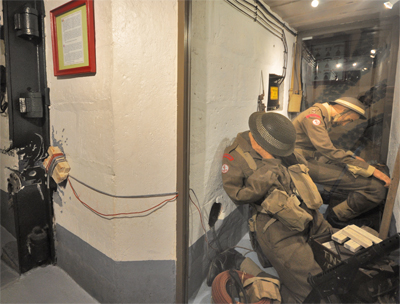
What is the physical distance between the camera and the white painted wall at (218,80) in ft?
5.48

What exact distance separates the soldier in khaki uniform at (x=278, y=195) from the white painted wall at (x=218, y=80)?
137 mm

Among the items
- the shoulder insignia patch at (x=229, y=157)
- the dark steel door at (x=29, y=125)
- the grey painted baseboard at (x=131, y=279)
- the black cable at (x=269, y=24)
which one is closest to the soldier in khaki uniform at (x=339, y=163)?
the black cable at (x=269, y=24)

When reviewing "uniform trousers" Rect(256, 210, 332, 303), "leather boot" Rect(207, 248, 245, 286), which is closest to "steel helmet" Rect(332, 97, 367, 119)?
"uniform trousers" Rect(256, 210, 332, 303)

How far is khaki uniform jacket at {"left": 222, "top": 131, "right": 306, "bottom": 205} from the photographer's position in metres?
1.77

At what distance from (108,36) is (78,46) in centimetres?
33

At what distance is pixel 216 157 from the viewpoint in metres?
2.01

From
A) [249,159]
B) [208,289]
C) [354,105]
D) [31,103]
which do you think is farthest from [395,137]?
[31,103]

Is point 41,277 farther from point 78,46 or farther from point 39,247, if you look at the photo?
point 78,46

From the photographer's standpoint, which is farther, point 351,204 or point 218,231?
point 218,231

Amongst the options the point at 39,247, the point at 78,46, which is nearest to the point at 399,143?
the point at 78,46

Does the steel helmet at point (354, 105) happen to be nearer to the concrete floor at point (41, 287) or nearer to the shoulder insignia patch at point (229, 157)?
the shoulder insignia patch at point (229, 157)

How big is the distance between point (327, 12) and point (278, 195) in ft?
3.68

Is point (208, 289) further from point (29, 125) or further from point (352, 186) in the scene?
point (29, 125)

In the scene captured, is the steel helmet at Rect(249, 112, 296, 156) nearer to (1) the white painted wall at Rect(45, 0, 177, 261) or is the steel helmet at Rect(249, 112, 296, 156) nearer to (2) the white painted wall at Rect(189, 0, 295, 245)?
(2) the white painted wall at Rect(189, 0, 295, 245)
